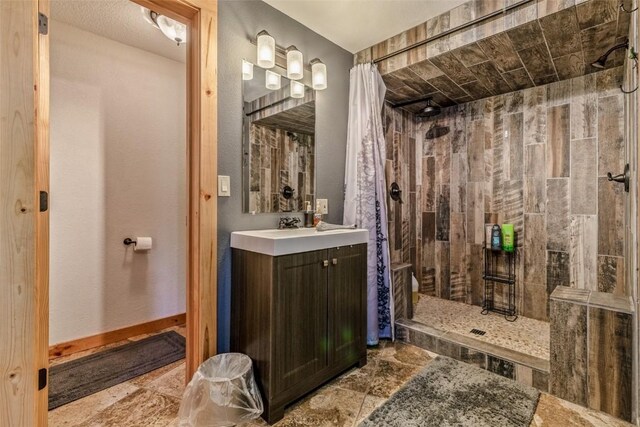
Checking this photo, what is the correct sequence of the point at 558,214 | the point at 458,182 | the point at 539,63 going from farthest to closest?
the point at 458,182, the point at 558,214, the point at 539,63

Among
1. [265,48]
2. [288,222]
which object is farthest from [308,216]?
[265,48]

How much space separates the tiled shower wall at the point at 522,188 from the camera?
7.97 feet

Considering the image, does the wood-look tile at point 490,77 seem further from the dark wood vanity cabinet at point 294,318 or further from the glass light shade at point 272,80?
the dark wood vanity cabinet at point 294,318

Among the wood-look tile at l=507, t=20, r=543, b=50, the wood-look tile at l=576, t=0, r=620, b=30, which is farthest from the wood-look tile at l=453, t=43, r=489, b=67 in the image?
the wood-look tile at l=576, t=0, r=620, b=30

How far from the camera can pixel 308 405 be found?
169 cm

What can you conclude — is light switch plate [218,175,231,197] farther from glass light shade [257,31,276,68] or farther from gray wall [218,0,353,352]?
glass light shade [257,31,276,68]

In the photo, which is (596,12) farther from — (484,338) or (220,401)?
(220,401)

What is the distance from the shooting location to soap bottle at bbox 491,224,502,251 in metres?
2.90

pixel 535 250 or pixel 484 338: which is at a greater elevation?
pixel 535 250

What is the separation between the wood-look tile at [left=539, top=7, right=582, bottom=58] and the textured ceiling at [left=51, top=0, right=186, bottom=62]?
2640mm

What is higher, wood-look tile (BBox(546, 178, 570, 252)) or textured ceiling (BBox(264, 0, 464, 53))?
textured ceiling (BBox(264, 0, 464, 53))

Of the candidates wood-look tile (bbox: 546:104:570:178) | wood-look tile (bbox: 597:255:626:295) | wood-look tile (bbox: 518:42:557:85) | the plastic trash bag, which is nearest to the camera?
the plastic trash bag

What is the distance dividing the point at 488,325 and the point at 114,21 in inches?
150

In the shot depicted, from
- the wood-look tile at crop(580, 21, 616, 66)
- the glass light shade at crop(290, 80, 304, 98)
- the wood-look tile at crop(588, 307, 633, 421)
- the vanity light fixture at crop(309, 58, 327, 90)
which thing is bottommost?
the wood-look tile at crop(588, 307, 633, 421)
